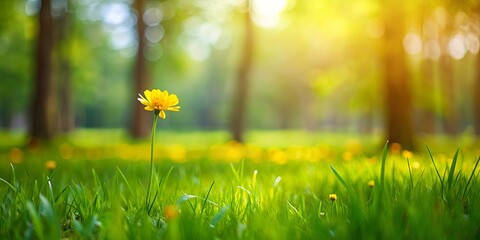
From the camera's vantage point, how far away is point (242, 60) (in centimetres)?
1322

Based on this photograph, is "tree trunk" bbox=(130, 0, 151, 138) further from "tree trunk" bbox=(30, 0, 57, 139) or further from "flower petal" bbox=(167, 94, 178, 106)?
"flower petal" bbox=(167, 94, 178, 106)

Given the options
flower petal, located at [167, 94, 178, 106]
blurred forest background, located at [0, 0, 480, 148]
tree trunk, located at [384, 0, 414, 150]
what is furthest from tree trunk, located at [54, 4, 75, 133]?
flower petal, located at [167, 94, 178, 106]

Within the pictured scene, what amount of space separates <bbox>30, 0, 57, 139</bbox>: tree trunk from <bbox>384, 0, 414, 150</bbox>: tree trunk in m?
7.53

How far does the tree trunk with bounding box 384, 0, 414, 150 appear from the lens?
320 inches

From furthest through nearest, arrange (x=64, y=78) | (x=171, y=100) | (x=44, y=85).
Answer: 1. (x=64, y=78)
2. (x=44, y=85)
3. (x=171, y=100)

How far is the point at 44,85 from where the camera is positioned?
→ 10.2 meters

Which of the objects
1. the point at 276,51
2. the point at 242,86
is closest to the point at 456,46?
the point at 242,86

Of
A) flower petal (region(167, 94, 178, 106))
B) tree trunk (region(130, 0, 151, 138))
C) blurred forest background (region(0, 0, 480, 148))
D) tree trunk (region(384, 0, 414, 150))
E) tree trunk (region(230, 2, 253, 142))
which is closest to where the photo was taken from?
flower petal (region(167, 94, 178, 106))

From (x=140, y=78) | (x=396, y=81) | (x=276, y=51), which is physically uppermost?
(x=276, y=51)

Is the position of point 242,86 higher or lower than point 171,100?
lower

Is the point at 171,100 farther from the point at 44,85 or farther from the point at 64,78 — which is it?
the point at 64,78

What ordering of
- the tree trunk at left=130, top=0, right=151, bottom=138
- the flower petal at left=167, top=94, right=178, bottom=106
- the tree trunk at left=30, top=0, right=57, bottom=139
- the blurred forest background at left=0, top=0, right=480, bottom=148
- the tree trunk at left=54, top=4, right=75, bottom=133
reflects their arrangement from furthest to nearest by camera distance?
the tree trunk at left=54, top=4, right=75, bottom=133 < the tree trunk at left=130, top=0, right=151, bottom=138 < the tree trunk at left=30, top=0, right=57, bottom=139 < the blurred forest background at left=0, top=0, right=480, bottom=148 < the flower petal at left=167, top=94, right=178, bottom=106

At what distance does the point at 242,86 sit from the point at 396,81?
5.82 m

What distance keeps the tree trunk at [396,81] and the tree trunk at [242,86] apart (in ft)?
17.7
